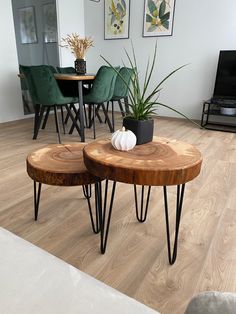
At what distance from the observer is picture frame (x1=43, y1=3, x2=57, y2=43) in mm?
4258

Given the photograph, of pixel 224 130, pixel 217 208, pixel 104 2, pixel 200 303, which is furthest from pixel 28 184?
pixel 104 2

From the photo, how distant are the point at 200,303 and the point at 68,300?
23 cm

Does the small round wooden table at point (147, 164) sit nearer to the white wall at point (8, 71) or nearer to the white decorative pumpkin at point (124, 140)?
the white decorative pumpkin at point (124, 140)

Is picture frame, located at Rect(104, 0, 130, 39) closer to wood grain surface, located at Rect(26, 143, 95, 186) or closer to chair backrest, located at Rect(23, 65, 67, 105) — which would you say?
chair backrest, located at Rect(23, 65, 67, 105)

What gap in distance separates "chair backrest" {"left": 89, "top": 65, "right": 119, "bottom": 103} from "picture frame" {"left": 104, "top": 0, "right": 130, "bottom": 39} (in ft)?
6.09

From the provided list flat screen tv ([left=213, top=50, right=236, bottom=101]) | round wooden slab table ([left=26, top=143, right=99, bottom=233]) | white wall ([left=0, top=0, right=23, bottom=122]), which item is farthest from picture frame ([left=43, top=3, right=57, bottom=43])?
round wooden slab table ([left=26, top=143, right=99, bottom=233])

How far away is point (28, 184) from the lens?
1957 mm

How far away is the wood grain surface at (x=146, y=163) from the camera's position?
91 centimetres

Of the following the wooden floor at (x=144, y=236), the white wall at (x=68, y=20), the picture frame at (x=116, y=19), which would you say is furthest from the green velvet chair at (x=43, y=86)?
the picture frame at (x=116, y=19)

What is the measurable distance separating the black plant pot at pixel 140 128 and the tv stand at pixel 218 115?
9.26 feet

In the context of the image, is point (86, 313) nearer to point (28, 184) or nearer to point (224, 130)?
point (28, 184)

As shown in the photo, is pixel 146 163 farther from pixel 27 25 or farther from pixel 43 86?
pixel 27 25

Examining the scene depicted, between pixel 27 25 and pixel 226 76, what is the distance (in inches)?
130

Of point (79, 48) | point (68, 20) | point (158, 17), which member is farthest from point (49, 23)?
point (158, 17)
